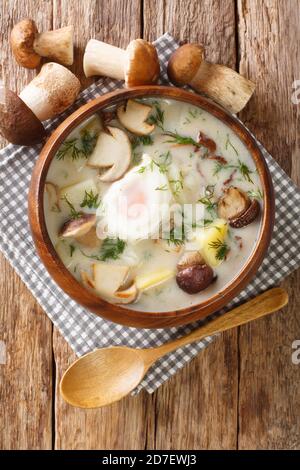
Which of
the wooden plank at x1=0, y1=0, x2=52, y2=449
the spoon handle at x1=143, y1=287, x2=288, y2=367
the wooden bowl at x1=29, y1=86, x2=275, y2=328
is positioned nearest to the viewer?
the wooden bowl at x1=29, y1=86, x2=275, y2=328

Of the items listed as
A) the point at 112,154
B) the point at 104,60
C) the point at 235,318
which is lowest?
the point at 235,318

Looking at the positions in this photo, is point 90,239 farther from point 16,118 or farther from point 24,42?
point 24,42

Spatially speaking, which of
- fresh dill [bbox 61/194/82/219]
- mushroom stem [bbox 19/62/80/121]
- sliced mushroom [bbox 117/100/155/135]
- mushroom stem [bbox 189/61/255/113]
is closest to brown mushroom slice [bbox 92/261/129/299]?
fresh dill [bbox 61/194/82/219]

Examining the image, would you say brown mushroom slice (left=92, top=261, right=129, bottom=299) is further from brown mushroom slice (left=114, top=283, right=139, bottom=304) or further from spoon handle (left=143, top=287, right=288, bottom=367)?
spoon handle (left=143, top=287, right=288, bottom=367)

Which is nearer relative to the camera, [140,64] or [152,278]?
[152,278]

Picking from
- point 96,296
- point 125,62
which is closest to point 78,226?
point 96,296
